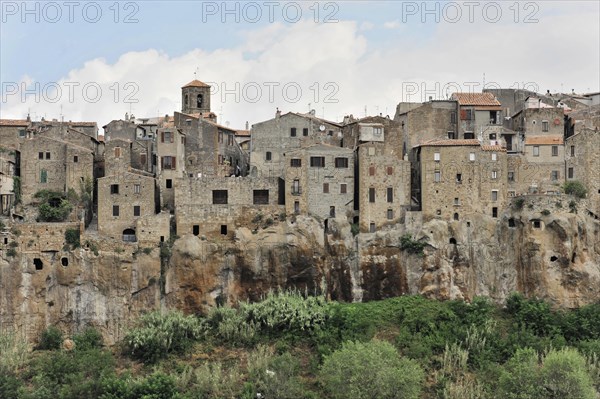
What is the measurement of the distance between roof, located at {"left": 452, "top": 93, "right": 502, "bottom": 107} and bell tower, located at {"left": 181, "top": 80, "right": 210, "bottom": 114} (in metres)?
19.9

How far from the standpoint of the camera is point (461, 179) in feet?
283

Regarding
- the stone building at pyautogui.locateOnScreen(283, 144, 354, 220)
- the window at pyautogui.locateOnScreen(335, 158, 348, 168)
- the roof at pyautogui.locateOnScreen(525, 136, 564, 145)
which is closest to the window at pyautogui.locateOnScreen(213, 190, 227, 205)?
the stone building at pyautogui.locateOnScreen(283, 144, 354, 220)

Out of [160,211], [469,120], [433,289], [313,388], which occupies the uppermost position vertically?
[469,120]

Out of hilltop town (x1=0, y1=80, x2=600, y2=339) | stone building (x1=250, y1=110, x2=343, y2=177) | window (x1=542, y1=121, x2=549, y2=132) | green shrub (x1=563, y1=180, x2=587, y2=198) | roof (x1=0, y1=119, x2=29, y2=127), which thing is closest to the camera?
hilltop town (x1=0, y1=80, x2=600, y2=339)

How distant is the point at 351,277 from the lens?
84.6 m

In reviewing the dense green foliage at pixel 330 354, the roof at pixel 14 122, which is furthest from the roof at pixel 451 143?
the roof at pixel 14 122

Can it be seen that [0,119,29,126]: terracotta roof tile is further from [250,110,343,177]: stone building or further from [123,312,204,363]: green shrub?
[123,312,204,363]: green shrub

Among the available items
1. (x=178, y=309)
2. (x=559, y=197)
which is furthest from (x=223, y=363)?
(x=559, y=197)

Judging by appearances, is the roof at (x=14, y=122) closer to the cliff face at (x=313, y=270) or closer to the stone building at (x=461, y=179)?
the cliff face at (x=313, y=270)

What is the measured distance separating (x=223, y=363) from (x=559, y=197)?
2635 centimetres

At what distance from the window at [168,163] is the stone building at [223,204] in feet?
9.71

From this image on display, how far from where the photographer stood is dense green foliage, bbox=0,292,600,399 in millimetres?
73250

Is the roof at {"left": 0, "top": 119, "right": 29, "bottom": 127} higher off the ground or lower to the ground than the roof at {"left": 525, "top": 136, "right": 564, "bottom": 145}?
higher

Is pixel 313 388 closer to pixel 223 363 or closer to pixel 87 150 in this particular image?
pixel 223 363
